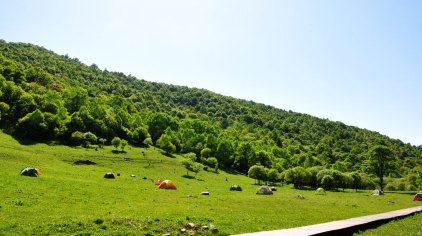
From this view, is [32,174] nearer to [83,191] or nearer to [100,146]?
[83,191]

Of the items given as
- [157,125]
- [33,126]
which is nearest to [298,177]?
[157,125]

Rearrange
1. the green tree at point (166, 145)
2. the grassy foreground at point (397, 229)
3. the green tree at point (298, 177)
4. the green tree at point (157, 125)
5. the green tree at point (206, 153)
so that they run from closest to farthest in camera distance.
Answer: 1. the grassy foreground at point (397, 229)
2. the green tree at point (298, 177)
3. the green tree at point (166, 145)
4. the green tree at point (206, 153)
5. the green tree at point (157, 125)

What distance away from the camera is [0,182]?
46250 millimetres

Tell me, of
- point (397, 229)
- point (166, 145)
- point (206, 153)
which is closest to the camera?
point (397, 229)

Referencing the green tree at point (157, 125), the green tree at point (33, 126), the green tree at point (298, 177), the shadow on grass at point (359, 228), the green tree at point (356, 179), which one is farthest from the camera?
the green tree at point (157, 125)

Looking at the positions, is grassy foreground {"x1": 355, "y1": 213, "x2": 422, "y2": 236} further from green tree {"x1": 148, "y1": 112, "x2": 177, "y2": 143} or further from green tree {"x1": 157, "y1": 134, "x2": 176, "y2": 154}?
green tree {"x1": 148, "y1": 112, "x2": 177, "y2": 143}

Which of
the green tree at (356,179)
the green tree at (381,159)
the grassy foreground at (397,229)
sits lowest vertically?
the grassy foreground at (397,229)

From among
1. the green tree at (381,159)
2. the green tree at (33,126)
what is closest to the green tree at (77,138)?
the green tree at (33,126)

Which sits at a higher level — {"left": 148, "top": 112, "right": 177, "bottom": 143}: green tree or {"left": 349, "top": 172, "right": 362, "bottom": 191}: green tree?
{"left": 148, "top": 112, "right": 177, "bottom": 143}: green tree

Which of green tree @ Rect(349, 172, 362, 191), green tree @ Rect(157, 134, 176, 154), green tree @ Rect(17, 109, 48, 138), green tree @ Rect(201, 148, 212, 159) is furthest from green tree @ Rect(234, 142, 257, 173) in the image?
green tree @ Rect(17, 109, 48, 138)

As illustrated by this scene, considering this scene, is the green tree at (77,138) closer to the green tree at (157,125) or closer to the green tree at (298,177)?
the green tree at (157,125)

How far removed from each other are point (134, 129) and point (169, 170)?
63356 millimetres

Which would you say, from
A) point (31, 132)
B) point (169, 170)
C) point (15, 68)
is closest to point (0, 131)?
point (31, 132)

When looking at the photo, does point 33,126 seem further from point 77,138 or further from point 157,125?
point 157,125
